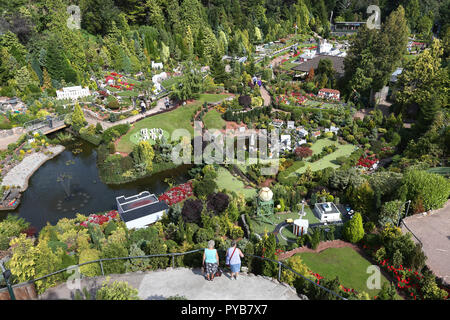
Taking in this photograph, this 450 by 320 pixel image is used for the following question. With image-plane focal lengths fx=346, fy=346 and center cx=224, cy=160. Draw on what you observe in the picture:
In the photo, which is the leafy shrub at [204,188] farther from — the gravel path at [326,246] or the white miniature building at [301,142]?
the white miniature building at [301,142]

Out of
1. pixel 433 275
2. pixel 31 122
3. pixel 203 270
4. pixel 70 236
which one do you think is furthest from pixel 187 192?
pixel 31 122

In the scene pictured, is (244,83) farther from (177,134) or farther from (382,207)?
(382,207)

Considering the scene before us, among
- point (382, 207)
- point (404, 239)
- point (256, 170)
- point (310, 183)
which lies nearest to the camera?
point (404, 239)

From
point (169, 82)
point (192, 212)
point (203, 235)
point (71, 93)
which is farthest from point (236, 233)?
point (169, 82)

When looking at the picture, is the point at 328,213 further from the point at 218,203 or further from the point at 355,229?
the point at 218,203

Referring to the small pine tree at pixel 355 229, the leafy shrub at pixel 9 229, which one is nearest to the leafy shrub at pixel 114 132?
the leafy shrub at pixel 9 229
